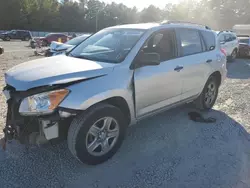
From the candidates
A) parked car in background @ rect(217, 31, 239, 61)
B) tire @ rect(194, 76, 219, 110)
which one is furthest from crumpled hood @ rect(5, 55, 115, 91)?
parked car in background @ rect(217, 31, 239, 61)

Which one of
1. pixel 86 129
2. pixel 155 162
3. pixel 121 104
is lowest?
pixel 155 162

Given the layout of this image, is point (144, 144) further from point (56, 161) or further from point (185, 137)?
point (56, 161)

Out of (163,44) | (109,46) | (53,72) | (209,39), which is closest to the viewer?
(53,72)

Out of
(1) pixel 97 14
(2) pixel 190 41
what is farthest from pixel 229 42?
(1) pixel 97 14

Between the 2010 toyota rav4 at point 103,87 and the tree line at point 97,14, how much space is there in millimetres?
51805

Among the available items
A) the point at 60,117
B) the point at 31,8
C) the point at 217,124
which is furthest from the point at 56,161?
the point at 31,8

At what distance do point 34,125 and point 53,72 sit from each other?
0.68 m

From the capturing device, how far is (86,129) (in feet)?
10.6

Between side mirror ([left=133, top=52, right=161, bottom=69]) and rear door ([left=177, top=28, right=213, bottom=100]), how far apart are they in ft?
3.21

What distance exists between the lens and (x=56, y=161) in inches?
141

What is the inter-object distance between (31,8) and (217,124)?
6117cm

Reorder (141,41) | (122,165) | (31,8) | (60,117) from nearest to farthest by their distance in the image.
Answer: (60,117), (122,165), (141,41), (31,8)

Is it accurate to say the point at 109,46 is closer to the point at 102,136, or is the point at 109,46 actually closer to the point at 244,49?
the point at 102,136

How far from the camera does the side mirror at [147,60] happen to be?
369 centimetres
